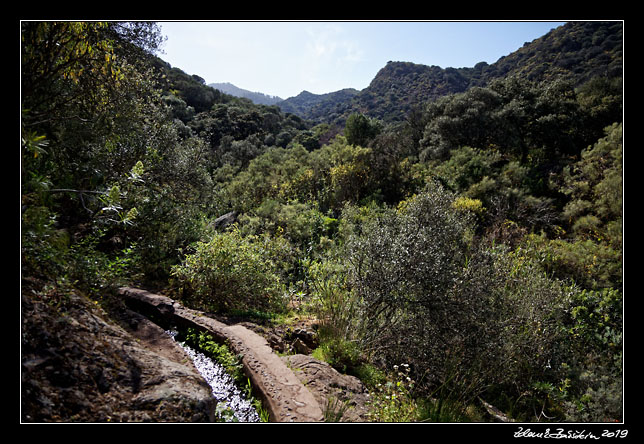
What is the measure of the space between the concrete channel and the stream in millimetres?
192

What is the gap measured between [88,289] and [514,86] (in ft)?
77.8

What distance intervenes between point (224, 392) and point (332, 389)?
131 centimetres

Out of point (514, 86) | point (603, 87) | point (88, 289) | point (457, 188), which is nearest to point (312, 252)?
point (88, 289)

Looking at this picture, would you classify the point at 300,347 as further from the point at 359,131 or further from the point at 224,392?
the point at 359,131

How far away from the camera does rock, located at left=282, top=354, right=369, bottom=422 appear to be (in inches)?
112

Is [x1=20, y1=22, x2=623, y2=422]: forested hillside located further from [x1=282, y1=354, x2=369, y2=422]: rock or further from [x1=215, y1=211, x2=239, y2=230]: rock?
[x1=215, y1=211, x2=239, y2=230]: rock

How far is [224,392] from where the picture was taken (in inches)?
136

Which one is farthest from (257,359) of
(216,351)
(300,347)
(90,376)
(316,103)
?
(316,103)

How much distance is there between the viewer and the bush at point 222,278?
590 centimetres

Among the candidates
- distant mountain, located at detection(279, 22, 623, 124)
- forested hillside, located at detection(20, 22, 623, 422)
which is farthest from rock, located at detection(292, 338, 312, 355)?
distant mountain, located at detection(279, 22, 623, 124)

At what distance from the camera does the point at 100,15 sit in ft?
8.24

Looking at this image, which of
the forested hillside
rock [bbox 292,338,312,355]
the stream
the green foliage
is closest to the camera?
the stream

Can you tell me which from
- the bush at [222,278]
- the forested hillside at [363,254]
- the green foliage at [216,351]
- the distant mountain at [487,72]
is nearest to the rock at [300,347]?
the forested hillside at [363,254]

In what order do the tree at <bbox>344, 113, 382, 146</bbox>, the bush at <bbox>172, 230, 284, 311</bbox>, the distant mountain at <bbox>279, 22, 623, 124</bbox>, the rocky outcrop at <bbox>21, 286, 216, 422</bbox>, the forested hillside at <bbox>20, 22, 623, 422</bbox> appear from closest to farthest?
the rocky outcrop at <bbox>21, 286, 216, 422</bbox> → the forested hillside at <bbox>20, 22, 623, 422</bbox> → the bush at <bbox>172, 230, 284, 311</bbox> → the tree at <bbox>344, 113, 382, 146</bbox> → the distant mountain at <bbox>279, 22, 623, 124</bbox>
